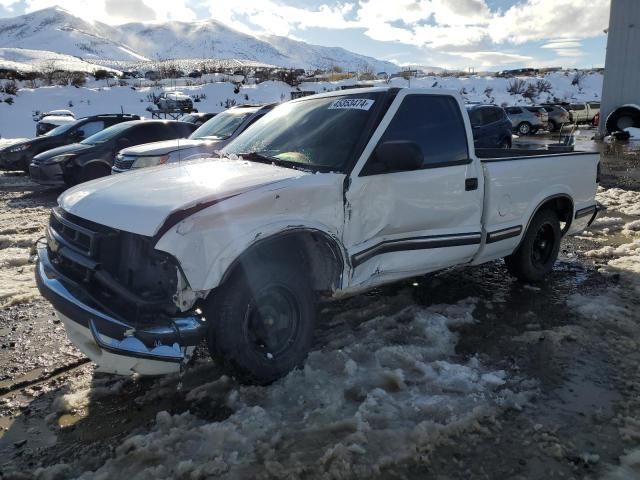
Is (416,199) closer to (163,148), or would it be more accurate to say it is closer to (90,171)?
(163,148)

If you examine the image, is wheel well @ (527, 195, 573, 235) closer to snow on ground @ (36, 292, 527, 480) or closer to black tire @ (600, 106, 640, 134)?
snow on ground @ (36, 292, 527, 480)

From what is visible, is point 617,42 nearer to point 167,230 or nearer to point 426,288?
point 426,288

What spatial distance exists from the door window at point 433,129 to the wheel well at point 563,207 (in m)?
1.50

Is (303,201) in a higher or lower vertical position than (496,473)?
higher

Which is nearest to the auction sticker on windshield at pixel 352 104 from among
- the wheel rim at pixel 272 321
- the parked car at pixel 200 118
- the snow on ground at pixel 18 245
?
the wheel rim at pixel 272 321

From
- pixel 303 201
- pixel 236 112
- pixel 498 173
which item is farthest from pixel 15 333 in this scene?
pixel 236 112

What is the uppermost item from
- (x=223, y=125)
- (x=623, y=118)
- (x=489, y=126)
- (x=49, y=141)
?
(x=623, y=118)

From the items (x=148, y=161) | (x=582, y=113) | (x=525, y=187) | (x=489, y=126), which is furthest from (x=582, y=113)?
(x=525, y=187)

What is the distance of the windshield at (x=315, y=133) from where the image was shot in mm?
3688

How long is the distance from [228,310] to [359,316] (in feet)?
5.86

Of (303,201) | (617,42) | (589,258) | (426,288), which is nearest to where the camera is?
(303,201)

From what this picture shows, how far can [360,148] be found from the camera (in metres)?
3.64

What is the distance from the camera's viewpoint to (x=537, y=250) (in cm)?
551

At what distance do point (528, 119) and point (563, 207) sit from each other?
22.6 meters
